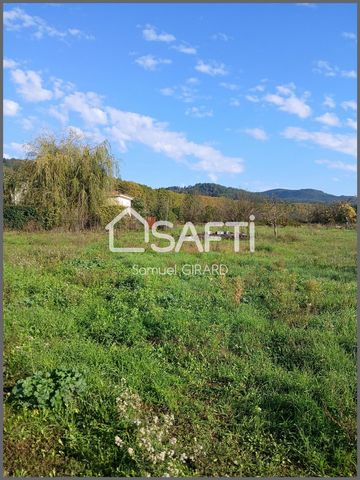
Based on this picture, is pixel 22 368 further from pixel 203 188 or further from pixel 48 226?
pixel 203 188

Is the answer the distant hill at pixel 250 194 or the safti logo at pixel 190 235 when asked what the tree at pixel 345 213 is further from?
the safti logo at pixel 190 235

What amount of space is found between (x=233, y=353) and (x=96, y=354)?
3.82ft

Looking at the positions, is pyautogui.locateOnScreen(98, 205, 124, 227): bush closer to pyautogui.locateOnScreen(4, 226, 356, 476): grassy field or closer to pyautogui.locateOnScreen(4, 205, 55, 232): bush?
pyautogui.locateOnScreen(4, 205, 55, 232): bush

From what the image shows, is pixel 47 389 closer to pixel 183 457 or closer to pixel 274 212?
pixel 183 457

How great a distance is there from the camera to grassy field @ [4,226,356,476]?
2.13m

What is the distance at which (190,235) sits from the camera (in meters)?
9.82

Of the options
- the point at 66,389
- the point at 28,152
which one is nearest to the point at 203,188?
the point at 28,152

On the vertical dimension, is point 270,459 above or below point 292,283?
below

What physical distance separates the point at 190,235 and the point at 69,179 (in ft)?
16.0

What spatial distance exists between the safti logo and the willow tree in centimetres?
101

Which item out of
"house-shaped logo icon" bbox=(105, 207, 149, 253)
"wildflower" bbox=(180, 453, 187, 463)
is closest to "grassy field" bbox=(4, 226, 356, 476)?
"wildflower" bbox=(180, 453, 187, 463)

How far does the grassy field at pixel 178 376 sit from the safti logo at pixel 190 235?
A: 9.81 feet

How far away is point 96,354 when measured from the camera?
3.06m

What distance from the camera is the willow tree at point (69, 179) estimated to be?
38.3 feet
